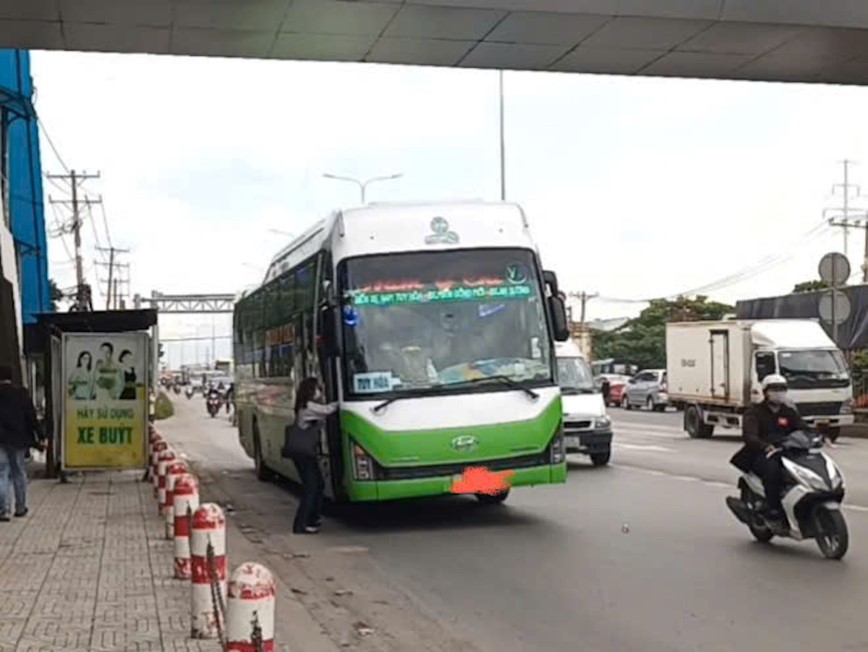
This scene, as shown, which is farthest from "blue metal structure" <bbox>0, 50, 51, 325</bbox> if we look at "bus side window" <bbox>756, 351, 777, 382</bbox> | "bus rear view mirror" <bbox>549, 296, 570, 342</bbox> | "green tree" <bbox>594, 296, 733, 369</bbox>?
"green tree" <bbox>594, 296, 733, 369</bbox>

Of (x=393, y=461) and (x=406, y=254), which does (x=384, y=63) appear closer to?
(x=406, y=254)

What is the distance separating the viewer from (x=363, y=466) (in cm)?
1257

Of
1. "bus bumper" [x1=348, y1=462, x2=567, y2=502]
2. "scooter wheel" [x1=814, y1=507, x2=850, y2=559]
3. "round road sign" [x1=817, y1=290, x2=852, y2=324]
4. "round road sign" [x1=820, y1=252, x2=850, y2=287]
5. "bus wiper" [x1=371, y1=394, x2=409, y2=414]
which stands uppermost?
"round road sign" [x1=820, y1=252, x2=850, y2=287]

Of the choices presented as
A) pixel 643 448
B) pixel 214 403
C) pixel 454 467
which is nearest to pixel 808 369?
pixel 643 448

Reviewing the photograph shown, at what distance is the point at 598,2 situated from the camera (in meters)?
12.5

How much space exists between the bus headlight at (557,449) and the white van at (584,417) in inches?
276

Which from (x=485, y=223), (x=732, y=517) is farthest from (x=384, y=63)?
(x=732, y=517)

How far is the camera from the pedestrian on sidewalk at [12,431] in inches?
542

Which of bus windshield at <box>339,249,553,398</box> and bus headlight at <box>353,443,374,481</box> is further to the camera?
bus windshield at <box>339,249,553,398</box>

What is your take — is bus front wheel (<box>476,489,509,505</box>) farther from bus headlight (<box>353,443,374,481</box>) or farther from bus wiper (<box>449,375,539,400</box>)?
bus headlight (<box>353,443,374,481</box>)

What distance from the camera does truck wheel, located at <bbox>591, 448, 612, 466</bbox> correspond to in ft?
69.7

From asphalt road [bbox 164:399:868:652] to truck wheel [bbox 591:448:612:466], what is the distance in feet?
11.0

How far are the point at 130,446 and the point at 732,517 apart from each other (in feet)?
31.7

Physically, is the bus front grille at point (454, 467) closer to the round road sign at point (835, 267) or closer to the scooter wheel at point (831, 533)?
the scooter wheel at point (831, 533)
